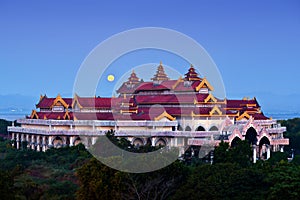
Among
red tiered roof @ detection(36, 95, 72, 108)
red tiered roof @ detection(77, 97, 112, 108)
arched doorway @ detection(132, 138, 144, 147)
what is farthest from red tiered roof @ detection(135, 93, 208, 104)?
red tiered roof @ detection(36, 95, 72, 108)

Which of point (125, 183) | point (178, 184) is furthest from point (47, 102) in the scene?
point (125, 183)

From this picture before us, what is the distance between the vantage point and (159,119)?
44.1 m

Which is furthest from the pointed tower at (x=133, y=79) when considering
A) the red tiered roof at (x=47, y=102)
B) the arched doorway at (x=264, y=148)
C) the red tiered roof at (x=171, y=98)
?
the arched doorway at (x=264, y=148)

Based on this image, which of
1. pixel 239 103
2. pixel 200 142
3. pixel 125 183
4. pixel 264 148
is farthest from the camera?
pixel 239 103

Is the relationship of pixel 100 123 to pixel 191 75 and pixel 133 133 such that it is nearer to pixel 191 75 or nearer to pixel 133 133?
pixel 133 133

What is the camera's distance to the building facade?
1703 inches

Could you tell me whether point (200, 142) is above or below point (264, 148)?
above

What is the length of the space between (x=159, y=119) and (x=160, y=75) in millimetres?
9665

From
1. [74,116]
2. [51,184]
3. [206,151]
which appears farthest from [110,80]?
[51,184]

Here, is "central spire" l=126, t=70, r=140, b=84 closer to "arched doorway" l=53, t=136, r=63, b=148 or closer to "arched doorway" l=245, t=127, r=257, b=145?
"arched doorway" l=53, t=136, r=63, b=148

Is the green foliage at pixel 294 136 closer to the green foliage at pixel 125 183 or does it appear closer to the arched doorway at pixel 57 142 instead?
the arched doorway at pixel 57 142

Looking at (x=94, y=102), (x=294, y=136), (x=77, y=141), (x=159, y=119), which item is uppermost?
(x=94, y=102)

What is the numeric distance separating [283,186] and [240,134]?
59.3 ft

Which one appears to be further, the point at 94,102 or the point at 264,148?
the point at 94,102
